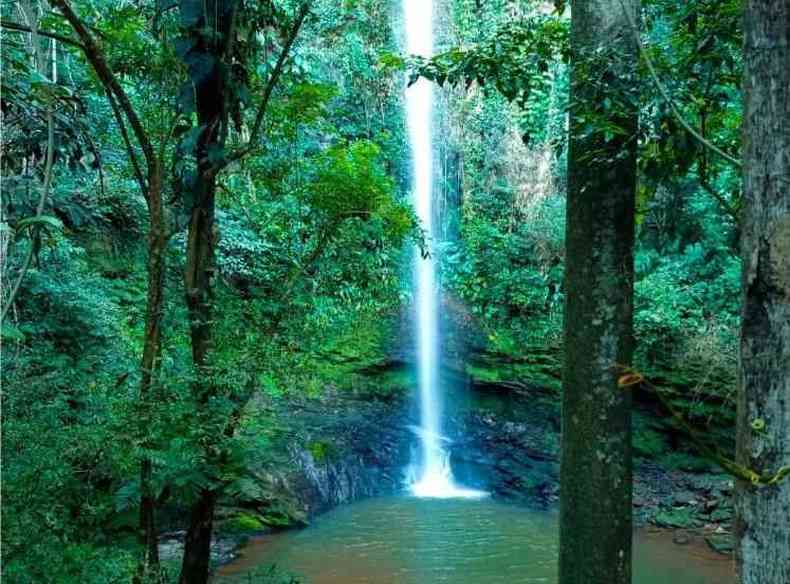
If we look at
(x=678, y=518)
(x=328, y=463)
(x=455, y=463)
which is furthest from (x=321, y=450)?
(x=678, y=518)

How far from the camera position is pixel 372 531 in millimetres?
9008

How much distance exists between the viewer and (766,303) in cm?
160

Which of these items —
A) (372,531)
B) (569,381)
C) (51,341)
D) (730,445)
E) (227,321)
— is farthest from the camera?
(730,445)

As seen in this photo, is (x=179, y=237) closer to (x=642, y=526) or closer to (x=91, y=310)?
(x=91, y=310)

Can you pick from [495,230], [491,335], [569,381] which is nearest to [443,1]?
[495,230]

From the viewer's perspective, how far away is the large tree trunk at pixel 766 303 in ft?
5.17

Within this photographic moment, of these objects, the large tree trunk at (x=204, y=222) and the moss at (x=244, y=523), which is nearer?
the large tree trunk at (x=204, y=222)

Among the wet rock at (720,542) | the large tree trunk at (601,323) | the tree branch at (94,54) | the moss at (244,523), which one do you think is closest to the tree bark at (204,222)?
the tree branch at (94,54)

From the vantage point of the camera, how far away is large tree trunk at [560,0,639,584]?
307cm

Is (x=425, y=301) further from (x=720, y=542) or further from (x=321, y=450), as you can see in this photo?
(x=720, y=542)

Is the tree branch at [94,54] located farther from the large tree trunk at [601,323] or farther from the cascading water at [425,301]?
the cascading water at [425,301]

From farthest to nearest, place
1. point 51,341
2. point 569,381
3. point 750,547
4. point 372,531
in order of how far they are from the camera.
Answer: point 372,531
point 51,341
point 569,381
point 750,547

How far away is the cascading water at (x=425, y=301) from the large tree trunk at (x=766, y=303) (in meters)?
8.64

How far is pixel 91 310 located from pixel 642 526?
283 inches
